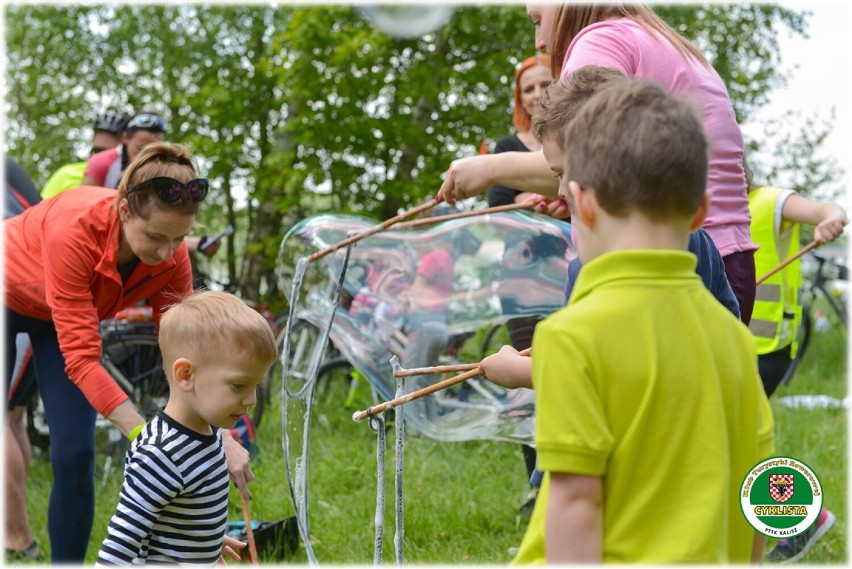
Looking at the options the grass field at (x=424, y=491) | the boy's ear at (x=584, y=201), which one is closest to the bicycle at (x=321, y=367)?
the grass field at (x=424, y=491)

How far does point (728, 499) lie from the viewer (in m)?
1.33

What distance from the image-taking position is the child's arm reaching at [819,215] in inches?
127

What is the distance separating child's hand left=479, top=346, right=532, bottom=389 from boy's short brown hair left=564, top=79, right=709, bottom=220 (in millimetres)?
437

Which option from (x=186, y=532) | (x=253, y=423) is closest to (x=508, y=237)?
(x=186, y=532)

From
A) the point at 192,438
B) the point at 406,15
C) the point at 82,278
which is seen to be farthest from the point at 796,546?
the point at 406,15

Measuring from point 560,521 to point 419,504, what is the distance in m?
2.68

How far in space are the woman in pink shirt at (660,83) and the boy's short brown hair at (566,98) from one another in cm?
11

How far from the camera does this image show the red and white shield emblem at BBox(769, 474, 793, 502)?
157 cm

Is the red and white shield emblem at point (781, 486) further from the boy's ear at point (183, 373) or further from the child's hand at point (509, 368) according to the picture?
the boy's ear at point (183, 373)

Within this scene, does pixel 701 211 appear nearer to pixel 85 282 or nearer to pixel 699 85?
pixel 699 85

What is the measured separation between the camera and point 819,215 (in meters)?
3.31

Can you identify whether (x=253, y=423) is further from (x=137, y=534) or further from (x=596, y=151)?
(x=596, y=151)

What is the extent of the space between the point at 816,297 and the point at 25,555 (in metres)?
6.63

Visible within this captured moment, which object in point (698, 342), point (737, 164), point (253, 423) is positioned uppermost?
point (737, 164)
